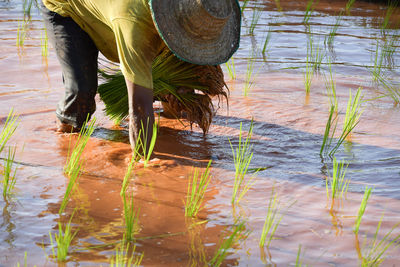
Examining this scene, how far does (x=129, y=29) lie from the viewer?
2604mm

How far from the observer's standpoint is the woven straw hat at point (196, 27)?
8.29ft

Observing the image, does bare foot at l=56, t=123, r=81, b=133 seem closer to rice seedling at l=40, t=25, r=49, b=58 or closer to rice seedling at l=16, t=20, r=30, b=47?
rice seedling at l=40, t=25, r=49, b=58

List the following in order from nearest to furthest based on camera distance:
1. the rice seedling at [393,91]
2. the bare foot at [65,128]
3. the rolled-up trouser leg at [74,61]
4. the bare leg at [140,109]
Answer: the bare leg at [140,109] < the rolled-up trouser leg at [74,61] < the bare foot at [65,128] < the rice seedling at [393,91]

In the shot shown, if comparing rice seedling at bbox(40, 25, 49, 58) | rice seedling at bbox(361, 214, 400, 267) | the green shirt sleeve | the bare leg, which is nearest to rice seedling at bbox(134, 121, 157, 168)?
the bare leg

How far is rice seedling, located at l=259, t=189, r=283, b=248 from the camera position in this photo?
7.07 ft

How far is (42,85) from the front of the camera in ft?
14.6

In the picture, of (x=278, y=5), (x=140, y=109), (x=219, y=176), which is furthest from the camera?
(x=278, y=5)

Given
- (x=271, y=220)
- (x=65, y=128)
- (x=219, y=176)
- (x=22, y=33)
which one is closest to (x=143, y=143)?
(x=219, y=176)

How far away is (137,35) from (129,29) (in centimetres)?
5

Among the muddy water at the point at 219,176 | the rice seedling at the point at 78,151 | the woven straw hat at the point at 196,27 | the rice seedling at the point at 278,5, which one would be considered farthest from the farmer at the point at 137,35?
the rice seedling at the point at 278,5

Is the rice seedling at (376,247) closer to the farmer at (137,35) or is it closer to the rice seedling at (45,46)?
the farmer at (137,35)

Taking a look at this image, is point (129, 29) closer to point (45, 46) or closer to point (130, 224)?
point (130, 224)

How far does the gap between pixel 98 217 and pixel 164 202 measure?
34 cm

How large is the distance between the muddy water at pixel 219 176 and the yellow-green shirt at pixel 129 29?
560mm
